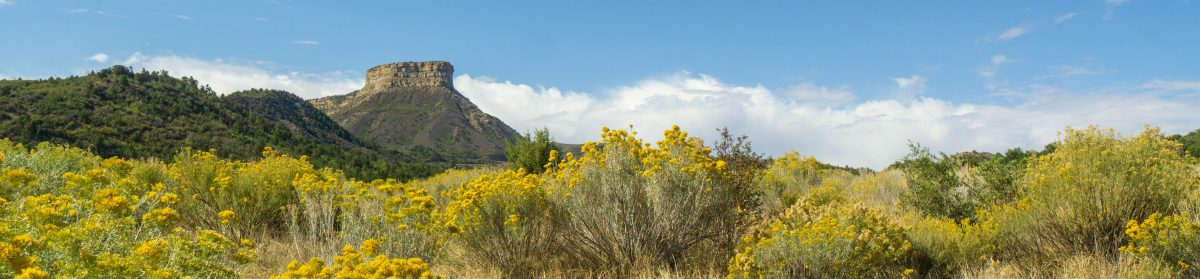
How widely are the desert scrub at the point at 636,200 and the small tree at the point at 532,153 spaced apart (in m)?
8.28

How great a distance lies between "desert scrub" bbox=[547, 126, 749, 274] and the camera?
5.93 metres

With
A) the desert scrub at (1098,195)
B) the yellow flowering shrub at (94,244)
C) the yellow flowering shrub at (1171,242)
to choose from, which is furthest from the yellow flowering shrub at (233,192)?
the yellow flowering shrub at (1171,242)

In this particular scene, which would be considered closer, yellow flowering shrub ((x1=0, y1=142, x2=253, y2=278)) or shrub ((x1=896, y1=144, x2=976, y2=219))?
yellow flowering shrub ((x1=0, y1=142, x2=253, y2=278))

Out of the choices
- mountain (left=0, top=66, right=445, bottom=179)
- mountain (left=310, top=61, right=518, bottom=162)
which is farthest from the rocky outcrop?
mountain (left=0, top=66, right=445, bottom=179)

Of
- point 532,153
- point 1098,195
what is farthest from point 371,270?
point 532,153

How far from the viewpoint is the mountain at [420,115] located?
128750 mm

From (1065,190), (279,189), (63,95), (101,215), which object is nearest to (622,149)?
(101,215)

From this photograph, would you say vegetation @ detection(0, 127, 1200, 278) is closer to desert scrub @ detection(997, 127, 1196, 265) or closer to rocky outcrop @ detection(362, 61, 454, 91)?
desert scrub @ detection(997, 127, 1196, 265)

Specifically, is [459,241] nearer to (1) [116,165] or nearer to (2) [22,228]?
(2) [22,228]

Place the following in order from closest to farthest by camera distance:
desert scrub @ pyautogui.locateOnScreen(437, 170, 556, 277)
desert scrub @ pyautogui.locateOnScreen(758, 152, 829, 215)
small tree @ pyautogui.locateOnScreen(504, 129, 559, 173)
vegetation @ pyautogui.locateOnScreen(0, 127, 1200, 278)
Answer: vegetation @ pyautogui.locateOnScreen(0, 127, 1200, 278) < desert scrub @ pyautogui.locateOnScreen(437, 170, 556, 277) < desert scrub @ pyautogui.locateOnScreen(758, 152, 829, 215) < small tree @ pyautogui.locateOnScreen(504, 129, 559, 173)

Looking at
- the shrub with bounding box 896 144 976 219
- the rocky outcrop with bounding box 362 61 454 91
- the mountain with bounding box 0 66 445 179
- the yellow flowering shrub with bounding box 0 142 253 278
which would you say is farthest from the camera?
the rocky outcrop with bounding box 362 61 454 91

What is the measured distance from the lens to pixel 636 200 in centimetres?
605

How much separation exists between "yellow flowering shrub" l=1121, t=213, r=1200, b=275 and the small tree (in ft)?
35.2

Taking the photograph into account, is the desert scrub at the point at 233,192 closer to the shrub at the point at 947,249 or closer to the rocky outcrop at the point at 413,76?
the shrub at the point at 947,249
